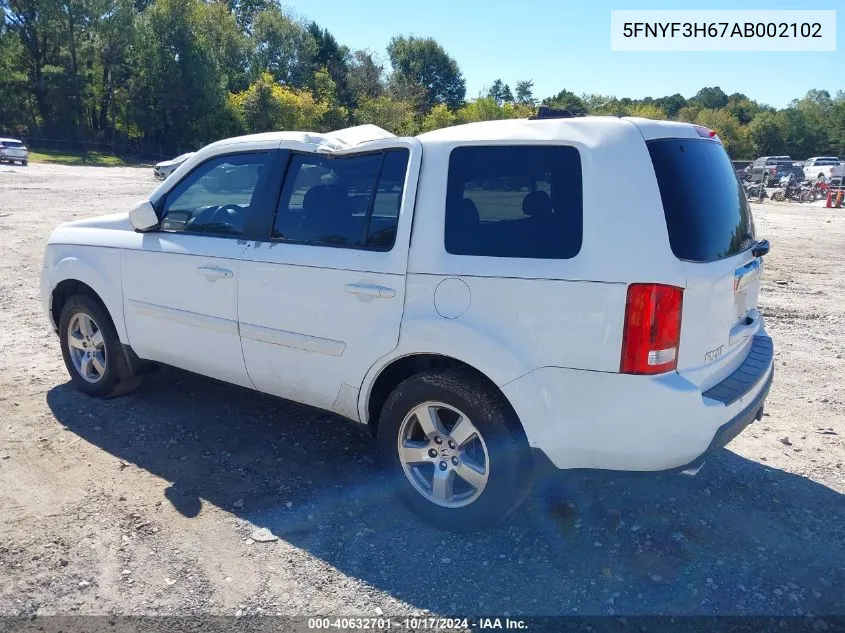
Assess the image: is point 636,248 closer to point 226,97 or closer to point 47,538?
point 47,538

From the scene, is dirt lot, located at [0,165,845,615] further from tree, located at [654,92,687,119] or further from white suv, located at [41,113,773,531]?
tree, located at [654,92,687,119]

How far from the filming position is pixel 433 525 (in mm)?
3451

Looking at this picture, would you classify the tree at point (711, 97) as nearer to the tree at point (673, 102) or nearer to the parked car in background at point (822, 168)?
the tree at point (673, 102)

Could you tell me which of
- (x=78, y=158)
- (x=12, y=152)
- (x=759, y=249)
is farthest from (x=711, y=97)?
(x=759, y=249)

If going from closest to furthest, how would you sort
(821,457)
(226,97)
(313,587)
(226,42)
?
(313,587), (821,457), (226,97), (226,42)

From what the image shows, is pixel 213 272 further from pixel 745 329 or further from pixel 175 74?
pixel 175 74

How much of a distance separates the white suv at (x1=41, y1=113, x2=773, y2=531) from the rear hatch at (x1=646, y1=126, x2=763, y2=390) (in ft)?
0.04

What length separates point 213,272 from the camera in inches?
161

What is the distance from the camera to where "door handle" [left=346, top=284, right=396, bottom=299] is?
3355mm

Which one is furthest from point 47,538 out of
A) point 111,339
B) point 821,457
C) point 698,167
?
point 821,457

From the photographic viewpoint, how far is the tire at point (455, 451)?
3133 mm

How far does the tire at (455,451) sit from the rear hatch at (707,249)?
862 mm

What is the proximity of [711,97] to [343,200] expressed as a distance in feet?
387

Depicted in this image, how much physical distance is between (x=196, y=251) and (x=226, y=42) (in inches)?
2680
